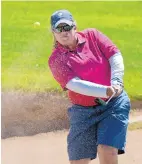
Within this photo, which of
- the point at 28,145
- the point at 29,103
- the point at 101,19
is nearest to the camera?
the point at 28,145

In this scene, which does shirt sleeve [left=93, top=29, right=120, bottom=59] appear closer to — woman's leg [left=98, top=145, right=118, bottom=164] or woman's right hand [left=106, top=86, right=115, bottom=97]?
woman's right hand [left=106, top=86, right=115, bottom=97]

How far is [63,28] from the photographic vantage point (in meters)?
4.07

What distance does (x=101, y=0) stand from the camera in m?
10.7

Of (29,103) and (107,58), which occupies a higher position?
(107,58)

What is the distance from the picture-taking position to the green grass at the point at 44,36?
7.73 metres

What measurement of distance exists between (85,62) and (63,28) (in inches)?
11.0

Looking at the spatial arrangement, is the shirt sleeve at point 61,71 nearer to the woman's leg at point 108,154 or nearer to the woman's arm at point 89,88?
the woman's arm at point 89,88

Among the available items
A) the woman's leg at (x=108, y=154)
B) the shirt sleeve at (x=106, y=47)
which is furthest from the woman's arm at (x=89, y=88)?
the woman's leg at (x=108, y=154)

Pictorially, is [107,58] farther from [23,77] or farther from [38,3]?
[38,3]

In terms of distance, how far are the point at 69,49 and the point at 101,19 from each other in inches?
232

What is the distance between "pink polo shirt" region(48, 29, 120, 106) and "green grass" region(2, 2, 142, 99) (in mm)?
3156

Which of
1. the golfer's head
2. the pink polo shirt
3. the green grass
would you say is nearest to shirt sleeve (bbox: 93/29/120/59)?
the pink polo shirt

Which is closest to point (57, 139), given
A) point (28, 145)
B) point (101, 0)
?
point (28, 145)

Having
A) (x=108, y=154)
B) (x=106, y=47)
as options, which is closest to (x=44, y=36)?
(x=106, y=47)
